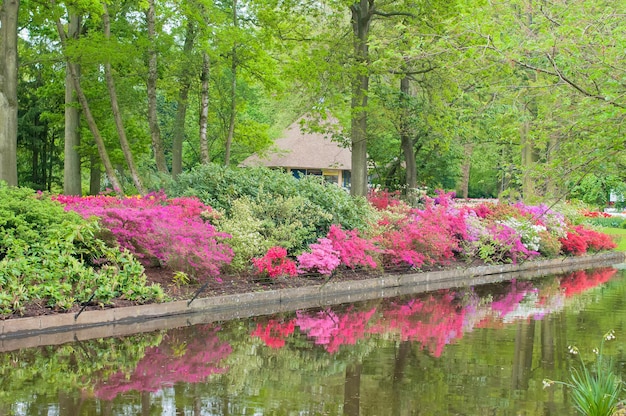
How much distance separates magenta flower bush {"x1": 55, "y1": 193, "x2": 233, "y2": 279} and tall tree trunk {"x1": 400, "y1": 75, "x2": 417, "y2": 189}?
1582 cm

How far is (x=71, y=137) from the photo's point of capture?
29.6 m

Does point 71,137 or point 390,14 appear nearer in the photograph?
point 390,14

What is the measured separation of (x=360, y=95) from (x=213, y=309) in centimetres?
1402

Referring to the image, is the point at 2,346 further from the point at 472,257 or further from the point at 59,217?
the point at 472,257

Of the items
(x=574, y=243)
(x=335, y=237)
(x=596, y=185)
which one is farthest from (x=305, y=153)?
(x=335, y=237)

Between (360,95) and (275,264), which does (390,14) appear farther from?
(275,264)

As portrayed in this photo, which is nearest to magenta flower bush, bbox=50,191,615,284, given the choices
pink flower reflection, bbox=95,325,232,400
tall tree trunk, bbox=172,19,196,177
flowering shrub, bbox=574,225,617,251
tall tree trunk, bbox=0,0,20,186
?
flowering shrub, bbox=574,225,617,251

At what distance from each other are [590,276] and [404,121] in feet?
31.1

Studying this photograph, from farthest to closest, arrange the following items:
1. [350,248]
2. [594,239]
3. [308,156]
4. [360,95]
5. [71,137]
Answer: [308,156], [594,239], [71,137], [360,95], [350,248]

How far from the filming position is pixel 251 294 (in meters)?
15.8

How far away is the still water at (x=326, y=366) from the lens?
8195 mm

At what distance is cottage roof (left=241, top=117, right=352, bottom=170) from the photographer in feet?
170

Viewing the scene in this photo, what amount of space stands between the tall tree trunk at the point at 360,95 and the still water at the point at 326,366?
1240 cm

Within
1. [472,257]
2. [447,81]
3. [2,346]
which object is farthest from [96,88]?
[2,346]
